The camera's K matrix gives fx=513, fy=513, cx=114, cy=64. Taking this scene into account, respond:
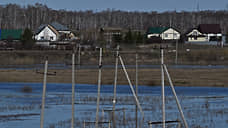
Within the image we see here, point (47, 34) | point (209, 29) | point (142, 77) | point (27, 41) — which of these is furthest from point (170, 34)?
point (142, 77)

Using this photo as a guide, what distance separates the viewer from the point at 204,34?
119125 mm

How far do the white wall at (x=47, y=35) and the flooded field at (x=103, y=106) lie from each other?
6574 centimetres

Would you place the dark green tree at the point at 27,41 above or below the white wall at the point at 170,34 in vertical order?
below

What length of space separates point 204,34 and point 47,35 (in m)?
36.3

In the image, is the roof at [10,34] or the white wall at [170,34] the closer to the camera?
the roof at [10,34]

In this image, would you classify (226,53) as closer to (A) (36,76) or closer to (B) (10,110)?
(A) (36,76)

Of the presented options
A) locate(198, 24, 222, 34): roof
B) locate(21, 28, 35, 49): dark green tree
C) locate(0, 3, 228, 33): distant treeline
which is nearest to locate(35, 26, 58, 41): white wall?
locate(21, 28, 35, 49): dark green tree

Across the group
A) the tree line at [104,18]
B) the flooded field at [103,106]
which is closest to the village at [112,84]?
the flooded field at [103,106]

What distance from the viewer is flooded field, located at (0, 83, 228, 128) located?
24802 mm

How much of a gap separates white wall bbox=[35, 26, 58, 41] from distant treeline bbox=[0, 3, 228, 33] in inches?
1500

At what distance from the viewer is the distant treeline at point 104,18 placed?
159 metres

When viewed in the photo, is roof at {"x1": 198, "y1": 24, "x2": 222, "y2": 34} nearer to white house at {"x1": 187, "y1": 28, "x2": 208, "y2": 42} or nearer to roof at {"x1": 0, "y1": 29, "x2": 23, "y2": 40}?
white house at {"x1": 187, "y1": 28, "x2": 208, "y2": 42}

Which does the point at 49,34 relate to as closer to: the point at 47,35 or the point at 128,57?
the point at 47,35

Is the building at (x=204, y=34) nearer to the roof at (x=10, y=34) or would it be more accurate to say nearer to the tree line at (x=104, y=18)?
the tree line at (x=104, y=18)
